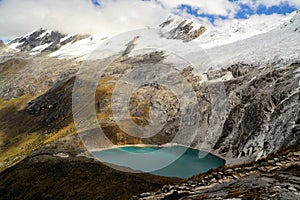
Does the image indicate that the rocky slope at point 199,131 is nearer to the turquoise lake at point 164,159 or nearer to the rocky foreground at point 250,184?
the rocky foreground at point 250,184

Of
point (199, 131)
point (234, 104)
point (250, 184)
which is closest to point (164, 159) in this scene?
point (199, 131)

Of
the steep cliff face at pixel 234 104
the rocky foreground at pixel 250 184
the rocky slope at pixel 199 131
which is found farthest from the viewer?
the steep cliff face at pixel 234 104

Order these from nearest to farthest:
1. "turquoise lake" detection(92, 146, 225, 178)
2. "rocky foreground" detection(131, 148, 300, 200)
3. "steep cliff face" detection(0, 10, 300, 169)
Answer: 1. "rocky foreground" detection(131, 148, 300, 200)
2. "turquoise lake" detection(92, 146, 225, 178)
3. "steep cliff face" detection(0, 10, 300, 169)

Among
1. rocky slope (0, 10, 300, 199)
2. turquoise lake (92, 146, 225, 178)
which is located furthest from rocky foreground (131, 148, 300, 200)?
turquoise lake (92, 146, 225, 178)

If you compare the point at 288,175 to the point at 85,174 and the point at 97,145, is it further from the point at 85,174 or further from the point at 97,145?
the point at 97,145

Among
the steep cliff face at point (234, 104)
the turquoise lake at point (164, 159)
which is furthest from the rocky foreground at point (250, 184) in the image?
the turquoise lake at point (164, 159)

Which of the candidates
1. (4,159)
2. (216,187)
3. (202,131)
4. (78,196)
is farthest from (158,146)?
(216,187)

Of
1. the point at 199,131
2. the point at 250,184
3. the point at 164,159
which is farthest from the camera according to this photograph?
the point at 199,131

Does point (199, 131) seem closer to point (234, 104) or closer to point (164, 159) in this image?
point (234, 104)

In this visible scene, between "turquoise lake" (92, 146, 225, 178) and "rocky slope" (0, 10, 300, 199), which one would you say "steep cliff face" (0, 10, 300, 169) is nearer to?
"rocky slope" (0, 10, 300, 199)
